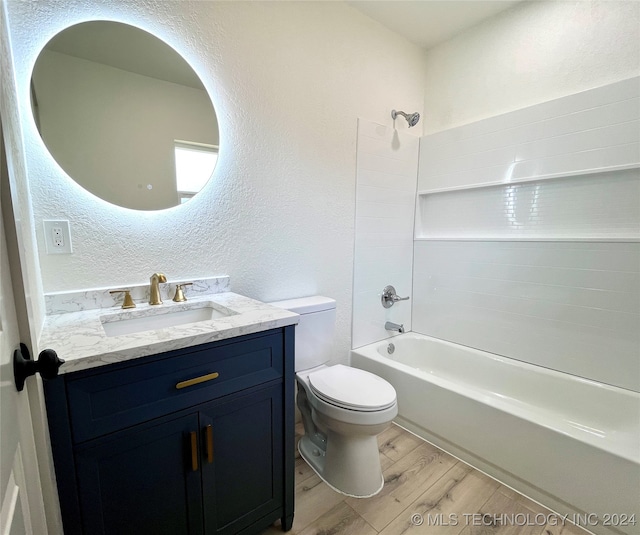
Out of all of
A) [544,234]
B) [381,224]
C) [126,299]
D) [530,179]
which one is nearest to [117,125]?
[126,299]

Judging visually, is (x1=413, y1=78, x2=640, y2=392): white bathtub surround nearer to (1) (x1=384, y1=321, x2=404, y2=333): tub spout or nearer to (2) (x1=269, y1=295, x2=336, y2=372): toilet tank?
(1) (x1=384, y1=321, x2=404, y2=333): tub spout

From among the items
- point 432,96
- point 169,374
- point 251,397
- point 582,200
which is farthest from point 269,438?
point 432,96

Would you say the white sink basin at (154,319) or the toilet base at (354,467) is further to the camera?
the toilet base at (354,467)

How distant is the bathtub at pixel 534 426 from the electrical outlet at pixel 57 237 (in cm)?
171

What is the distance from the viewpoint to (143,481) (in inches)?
34.4

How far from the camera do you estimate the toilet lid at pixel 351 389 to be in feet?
4.45

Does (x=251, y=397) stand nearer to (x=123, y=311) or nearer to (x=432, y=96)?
(x=123, y=311)

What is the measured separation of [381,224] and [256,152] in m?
1.06

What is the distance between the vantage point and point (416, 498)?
4.64ft

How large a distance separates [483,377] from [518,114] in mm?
1724

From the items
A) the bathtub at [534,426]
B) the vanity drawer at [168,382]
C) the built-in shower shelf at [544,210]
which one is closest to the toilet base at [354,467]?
the bathtub at [534,426]

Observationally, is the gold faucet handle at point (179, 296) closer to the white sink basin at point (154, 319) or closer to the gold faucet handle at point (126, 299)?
the white sink basin at point (154, 319)

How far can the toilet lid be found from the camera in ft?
4.45

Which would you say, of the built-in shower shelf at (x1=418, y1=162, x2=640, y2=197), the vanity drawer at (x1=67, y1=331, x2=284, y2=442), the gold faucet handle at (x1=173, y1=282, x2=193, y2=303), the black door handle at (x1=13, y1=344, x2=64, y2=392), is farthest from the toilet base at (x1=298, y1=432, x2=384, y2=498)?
the built-in shower shelf at (x1=418, y1=162, x2=640, y2=197)
